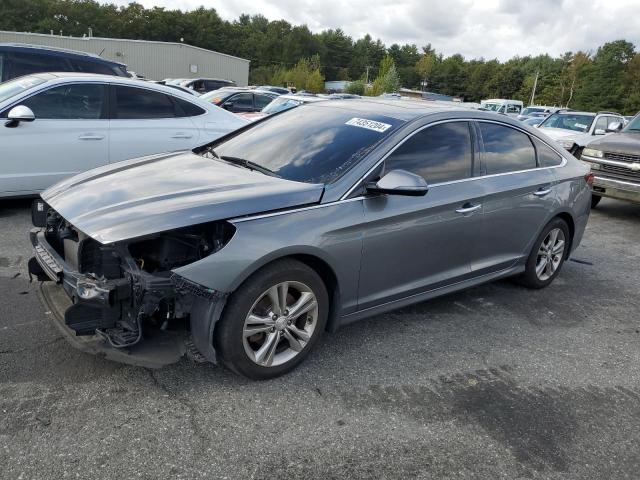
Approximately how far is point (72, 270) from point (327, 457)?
5.71 ft

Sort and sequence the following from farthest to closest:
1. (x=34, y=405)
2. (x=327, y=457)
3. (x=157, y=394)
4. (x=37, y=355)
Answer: (x=37, y=355) → (x=157, y=394) → (x=34, y=405) → (x=327, y=457)

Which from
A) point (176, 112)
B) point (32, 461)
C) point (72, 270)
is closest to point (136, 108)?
point (176, 112)

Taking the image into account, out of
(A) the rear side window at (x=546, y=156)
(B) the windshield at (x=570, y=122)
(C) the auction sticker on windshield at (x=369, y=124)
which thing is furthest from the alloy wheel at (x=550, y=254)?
(B) the windshield at (x=570, y=122)

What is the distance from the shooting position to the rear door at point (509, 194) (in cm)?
417

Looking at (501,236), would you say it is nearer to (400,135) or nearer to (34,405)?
(400,135)

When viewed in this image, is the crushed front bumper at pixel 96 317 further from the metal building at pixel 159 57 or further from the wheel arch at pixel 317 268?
the metal building at pixel 159 57

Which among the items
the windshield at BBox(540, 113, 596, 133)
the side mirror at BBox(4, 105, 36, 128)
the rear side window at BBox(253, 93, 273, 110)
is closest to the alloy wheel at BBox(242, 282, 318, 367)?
the side mirror at BBox(4, 105, 36, 128)

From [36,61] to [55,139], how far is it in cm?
354

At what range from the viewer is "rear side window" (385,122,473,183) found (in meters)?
3.64

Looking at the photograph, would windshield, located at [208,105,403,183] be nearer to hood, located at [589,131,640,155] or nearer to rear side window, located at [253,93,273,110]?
hood, located at [589,131,640,155]

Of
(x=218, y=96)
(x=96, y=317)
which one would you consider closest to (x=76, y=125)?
(x=96, y=317)

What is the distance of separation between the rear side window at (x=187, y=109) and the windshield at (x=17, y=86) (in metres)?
1.62

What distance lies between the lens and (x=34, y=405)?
273 centimetres

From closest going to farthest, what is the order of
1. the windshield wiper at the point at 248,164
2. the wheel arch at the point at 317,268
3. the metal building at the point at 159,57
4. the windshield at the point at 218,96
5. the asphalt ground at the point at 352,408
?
the asphalt ground at the point at 352,408
the wheel arch at the point at 317,268
the windshield wiper at the point at 248,164
the windshield at the point at 218,96
the metal building at the point at 159,57
